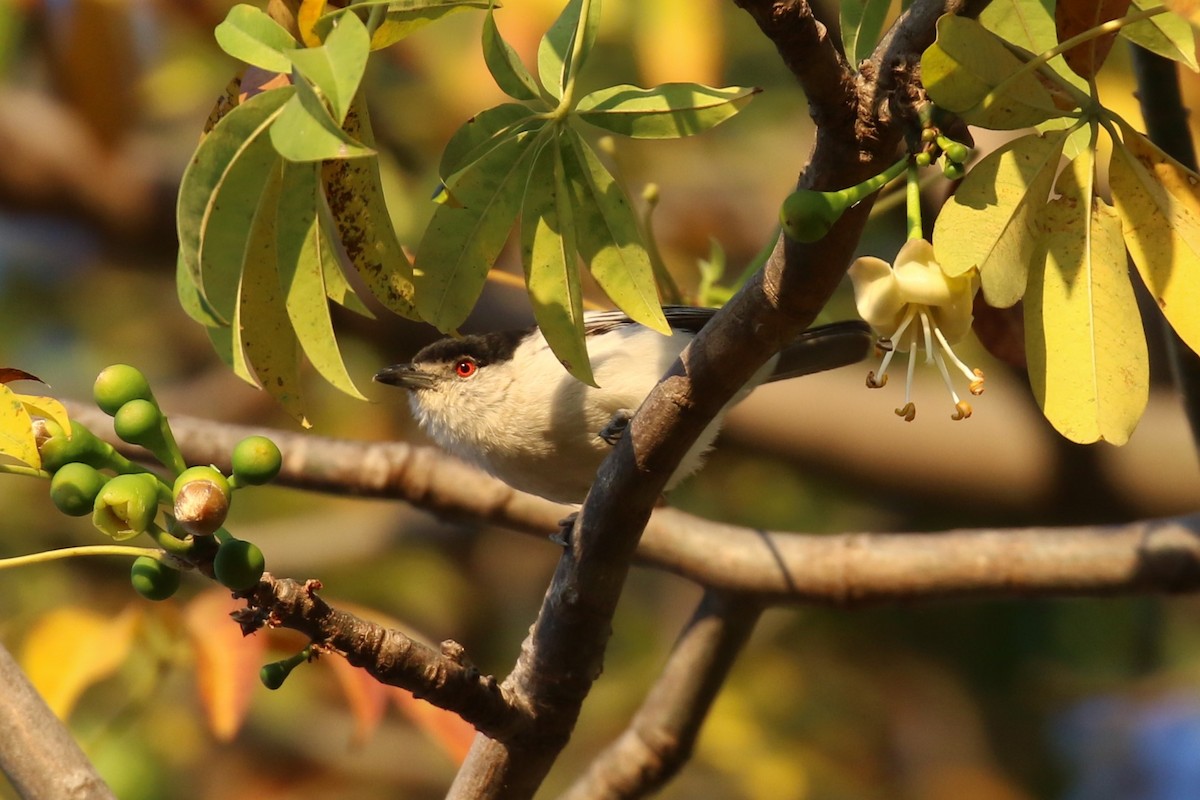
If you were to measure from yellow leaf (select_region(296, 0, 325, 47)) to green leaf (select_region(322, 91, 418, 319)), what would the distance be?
0.48ft

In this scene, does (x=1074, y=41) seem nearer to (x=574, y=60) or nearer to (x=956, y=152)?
(x=956, y=152)

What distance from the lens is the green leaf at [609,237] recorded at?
6.05 ft

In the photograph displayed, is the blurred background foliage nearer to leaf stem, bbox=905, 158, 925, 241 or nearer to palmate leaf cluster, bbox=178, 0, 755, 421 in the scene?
palmate leaf cluster, bbox=178, 0, 755, 421

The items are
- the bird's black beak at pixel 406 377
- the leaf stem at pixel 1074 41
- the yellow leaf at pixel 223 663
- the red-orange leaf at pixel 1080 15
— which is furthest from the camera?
the bird's black beak at pixel 406 377

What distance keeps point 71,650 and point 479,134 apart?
2.20 meters

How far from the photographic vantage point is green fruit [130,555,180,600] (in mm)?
1722

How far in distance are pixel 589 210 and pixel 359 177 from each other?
1.11 feet

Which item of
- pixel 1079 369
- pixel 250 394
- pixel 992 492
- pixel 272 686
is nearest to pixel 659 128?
pixel 1079 369

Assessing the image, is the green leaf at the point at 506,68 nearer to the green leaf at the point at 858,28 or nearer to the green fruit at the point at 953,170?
the green leaf at the point at 858,28

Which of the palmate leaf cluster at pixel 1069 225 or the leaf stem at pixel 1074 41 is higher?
the leaf stem at pixel 1074 41

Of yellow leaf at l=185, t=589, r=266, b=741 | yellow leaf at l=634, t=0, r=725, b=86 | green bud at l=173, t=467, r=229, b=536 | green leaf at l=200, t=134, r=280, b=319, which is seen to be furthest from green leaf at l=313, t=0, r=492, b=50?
yellow leaf at l=634, t=0, r=725, b=86

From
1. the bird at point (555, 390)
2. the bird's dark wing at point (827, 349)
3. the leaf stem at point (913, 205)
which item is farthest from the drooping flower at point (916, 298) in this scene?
the bird's dark wing at point (827, 349)

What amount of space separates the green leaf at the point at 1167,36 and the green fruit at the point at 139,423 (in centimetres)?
137

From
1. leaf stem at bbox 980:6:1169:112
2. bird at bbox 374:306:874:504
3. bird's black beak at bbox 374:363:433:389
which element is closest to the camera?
leaf stem at bbox 980:6:1169:112
